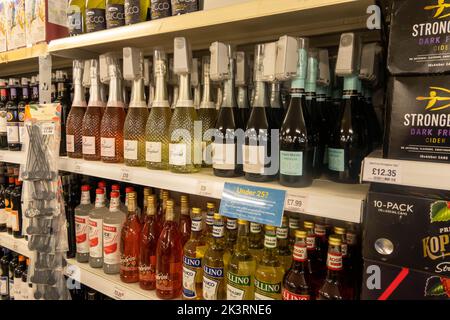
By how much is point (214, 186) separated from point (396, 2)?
22.6 inches

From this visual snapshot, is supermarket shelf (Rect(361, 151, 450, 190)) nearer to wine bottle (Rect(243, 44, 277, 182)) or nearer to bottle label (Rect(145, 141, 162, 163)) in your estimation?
wine bottle (Rect(243, 44, 277, 182))

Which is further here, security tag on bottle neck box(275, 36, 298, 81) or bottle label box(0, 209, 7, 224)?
bottle label box(0, 209, 7, 224)

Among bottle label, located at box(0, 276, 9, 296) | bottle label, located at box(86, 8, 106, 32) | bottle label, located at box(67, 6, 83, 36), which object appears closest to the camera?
bottle label, located at box(86, 8, 106, 32)

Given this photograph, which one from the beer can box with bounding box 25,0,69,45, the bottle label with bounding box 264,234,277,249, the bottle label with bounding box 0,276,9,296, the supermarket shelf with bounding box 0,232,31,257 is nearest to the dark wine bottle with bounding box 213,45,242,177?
the bottle label with bounding box 264,234,277,249

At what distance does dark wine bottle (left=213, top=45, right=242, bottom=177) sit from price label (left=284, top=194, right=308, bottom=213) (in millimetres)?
226

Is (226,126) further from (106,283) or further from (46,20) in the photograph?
(46,20)

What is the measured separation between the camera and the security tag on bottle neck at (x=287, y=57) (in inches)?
30.5

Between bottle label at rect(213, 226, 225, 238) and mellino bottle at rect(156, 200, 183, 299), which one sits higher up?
bottle label at rect(213, 226, 225, 238)

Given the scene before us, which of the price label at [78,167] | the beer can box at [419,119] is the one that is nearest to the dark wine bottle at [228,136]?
the beer can box at [419,119]

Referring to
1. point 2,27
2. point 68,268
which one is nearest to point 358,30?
point 68,268

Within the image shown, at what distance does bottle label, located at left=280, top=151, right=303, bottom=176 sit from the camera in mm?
794

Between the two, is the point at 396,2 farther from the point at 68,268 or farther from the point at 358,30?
the point at 68,268

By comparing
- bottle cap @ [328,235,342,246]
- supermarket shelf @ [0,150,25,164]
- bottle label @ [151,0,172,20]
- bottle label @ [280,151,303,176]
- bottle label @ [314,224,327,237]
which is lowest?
bottle label @ [314,224,327,237]

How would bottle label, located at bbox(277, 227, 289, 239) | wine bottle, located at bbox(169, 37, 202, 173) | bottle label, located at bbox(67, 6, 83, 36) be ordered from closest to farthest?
bottle label, located at bbox(277, 227, 289, 239)
wine bottle, located at bbox(169, 37, 202, 173)
bottle label, located at bbox(67, 6, 83, 36)
